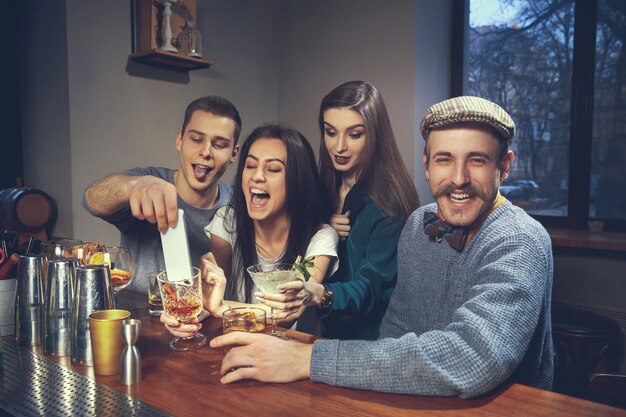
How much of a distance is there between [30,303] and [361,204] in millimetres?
1199

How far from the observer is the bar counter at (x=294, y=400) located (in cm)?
101

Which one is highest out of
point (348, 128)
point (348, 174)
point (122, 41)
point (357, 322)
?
point (122, 41)

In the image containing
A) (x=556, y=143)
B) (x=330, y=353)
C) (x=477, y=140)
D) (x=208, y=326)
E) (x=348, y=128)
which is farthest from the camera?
(x=556, y=143)

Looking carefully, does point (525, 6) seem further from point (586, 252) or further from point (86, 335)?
point (86, 335)

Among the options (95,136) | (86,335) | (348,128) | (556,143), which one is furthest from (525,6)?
(86,335)

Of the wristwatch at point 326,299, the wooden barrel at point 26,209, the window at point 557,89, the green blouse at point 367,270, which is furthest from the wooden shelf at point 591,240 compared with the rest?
the wooden barrel at point 26,209

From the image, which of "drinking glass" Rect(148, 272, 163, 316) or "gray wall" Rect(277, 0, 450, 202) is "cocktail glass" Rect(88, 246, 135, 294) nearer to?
"drinking glass" Rect(148, 272, 163, 316)

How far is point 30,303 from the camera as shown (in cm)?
142

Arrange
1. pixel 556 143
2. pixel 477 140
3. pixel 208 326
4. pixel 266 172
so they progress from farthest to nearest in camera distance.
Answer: pixel 556 143 < pixel 266 172 < pixel 208 326 < pixel 477 140

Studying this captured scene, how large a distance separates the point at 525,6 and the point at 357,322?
3.15 metres

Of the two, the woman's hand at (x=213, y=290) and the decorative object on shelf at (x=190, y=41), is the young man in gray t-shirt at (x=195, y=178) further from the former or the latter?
the decorative object on shelf at (x=190, y=41)

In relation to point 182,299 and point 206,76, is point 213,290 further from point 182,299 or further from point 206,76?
point 206,76

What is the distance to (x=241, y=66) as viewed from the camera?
4.48 metres

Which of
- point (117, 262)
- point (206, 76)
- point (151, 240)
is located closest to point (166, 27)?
point (206, 76)
